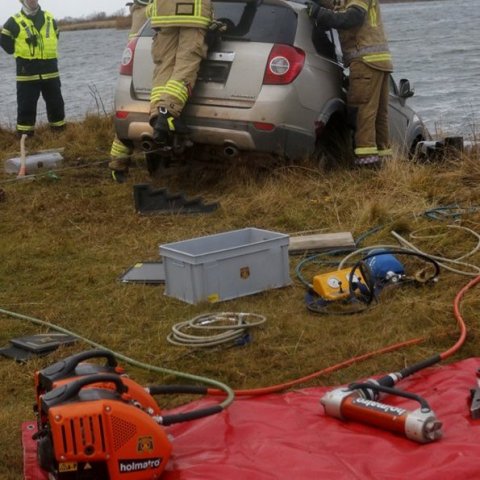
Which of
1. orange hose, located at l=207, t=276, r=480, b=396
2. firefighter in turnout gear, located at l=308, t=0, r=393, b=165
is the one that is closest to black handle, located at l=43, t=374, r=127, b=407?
orange hose, located at l=207, t=276, r=480, b=396

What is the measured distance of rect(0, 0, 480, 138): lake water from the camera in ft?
52.7

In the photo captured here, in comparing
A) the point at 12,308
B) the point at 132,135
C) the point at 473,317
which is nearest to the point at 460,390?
the point at 473,317

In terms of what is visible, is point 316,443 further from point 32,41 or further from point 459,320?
point 32,41

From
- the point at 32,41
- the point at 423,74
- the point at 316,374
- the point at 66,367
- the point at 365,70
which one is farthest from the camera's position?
the point at 423,74

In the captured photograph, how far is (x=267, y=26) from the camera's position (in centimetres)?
801

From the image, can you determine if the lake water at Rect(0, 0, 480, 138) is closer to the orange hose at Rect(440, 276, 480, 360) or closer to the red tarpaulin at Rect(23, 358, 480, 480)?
the orange hose at Rect(440, 276, 480, 360)

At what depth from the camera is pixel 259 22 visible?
8.05 m

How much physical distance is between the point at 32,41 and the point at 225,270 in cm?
766

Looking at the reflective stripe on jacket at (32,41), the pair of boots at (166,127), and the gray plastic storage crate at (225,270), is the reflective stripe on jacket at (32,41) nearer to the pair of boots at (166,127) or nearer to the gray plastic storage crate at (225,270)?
the pair of boots at (166,127)

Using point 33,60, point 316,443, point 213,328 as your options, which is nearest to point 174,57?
point 213,328

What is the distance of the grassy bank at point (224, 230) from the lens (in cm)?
473

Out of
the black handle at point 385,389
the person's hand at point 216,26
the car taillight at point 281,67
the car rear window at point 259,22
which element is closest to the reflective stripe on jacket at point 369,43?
the car rear window at point 259,22

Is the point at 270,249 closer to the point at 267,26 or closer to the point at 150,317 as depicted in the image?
the point at 150,317

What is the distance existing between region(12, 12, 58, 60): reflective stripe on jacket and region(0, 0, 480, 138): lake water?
100 cm
